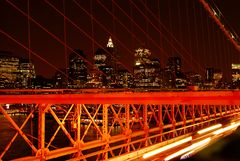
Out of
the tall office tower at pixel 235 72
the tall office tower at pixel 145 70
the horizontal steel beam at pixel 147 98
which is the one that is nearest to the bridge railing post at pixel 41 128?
the horizontal steel beam at pixel 147 98

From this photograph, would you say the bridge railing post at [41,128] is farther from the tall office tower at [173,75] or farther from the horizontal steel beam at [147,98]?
the tall office tower at [173,75]

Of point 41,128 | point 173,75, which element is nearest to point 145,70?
point 173,75

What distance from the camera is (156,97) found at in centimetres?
620

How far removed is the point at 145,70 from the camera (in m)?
22.9

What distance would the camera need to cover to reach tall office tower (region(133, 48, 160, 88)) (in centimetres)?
2078

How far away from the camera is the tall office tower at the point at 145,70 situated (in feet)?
68.2

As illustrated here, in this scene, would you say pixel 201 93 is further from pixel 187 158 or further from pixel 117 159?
pixel 117 159

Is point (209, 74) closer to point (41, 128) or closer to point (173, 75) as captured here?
point (173, 75)

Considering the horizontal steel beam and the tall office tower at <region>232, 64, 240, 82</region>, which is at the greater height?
the tall office tower at <region>232, 64, 240, 82</region>

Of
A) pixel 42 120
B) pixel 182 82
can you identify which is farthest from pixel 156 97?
pixel 182 82

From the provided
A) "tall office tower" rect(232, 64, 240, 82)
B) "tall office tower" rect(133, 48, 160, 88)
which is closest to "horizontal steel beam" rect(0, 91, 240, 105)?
"tall office tower" rect(133, 48, 160, 88)

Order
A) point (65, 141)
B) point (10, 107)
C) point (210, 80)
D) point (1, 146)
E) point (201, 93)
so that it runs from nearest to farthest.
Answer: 1. point (201, 93)
2. point (10, 107)
3. point (210, 80)
4. point (1, 146)
5. point (65, 141)

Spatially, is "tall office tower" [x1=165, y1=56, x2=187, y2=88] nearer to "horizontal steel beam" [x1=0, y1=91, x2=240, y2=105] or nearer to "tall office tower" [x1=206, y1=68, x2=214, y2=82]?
"tall office tower" [x1=206, y1=68, x2=214, y2=82]

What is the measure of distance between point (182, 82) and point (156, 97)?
20.6 m
